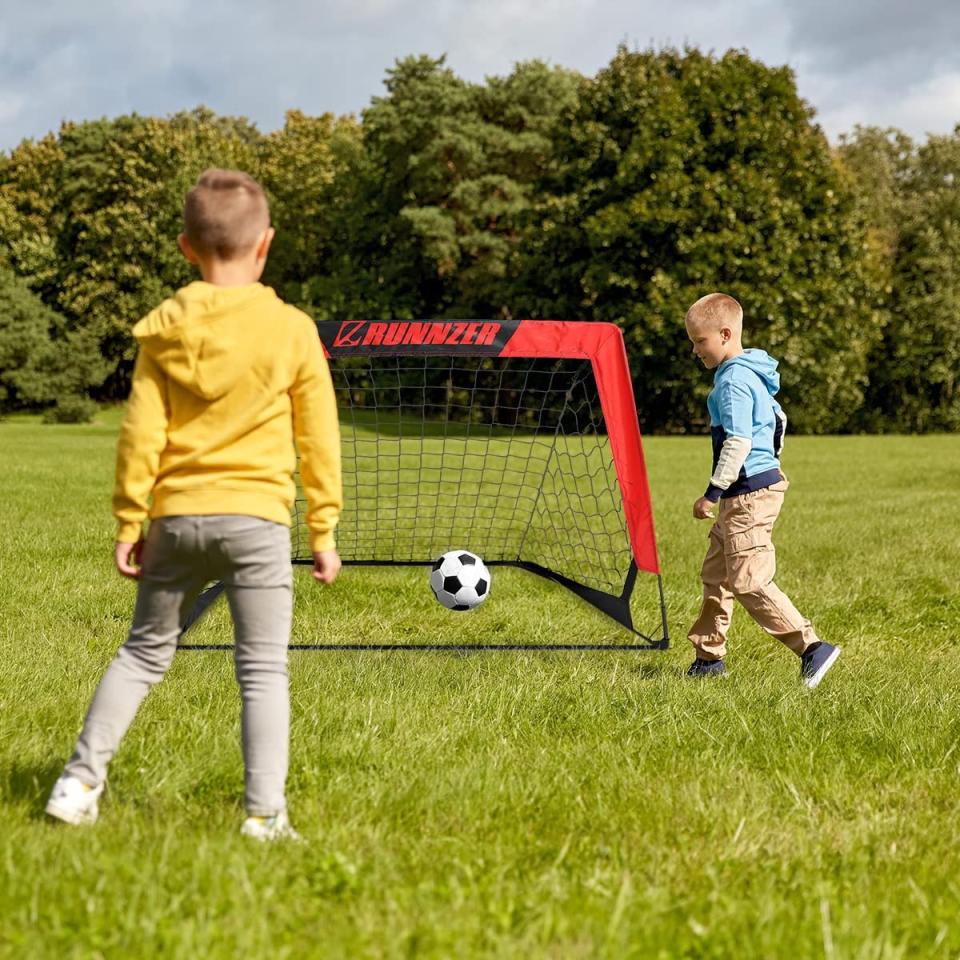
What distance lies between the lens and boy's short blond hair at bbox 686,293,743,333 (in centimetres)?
496

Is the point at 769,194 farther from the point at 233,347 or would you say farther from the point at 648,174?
Answer: the point at 233,347

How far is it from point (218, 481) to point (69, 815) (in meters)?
0.99

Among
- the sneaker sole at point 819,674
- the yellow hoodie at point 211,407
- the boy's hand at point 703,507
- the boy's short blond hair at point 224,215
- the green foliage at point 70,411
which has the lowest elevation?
the green foliage at point 70,411

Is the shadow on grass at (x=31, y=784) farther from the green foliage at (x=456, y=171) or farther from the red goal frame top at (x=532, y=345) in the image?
the green foliage at (x=456, y=171)

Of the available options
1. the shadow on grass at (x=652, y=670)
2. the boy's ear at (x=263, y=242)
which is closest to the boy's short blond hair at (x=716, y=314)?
the shadow on grass at (x=652, y=670)

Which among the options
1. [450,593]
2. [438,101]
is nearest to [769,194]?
[438,101]

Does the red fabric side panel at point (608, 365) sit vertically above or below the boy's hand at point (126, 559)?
above

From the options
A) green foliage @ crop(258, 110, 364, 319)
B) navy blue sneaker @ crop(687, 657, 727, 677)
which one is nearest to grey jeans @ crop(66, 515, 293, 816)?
navy blue sneaker @ crop(687, 657, 727, 677)

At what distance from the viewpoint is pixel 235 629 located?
9.32ft

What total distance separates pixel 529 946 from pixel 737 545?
3.10 m

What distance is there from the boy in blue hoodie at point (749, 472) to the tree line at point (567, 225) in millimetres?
24320

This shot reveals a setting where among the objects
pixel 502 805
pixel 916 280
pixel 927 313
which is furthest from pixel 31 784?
pixel 916 280

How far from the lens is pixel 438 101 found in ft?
117

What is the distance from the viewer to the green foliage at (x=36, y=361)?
37.2 meters
